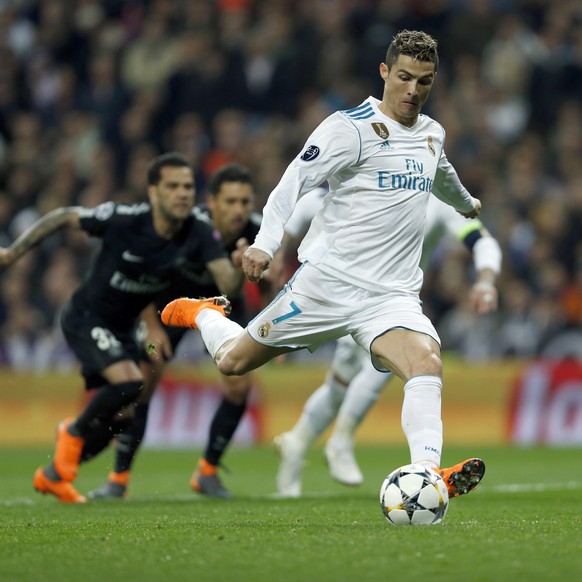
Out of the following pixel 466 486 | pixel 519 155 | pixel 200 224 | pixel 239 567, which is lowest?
pixel 239 567

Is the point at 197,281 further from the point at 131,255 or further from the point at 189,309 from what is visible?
the point at 189,309

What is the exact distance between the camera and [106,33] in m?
19.5

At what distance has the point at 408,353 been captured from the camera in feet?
20.5

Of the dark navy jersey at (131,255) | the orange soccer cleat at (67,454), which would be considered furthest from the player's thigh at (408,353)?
the orange soccer cleat at (67,454)

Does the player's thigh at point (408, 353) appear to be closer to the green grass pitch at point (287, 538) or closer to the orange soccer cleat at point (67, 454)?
the green grass pitch at point (287, 538)

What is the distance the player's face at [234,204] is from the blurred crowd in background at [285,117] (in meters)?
5.71

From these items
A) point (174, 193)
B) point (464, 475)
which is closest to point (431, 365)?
point (464, 475)

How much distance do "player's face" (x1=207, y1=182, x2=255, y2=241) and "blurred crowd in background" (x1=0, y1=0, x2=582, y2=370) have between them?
18.7ft

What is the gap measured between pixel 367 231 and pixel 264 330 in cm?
72

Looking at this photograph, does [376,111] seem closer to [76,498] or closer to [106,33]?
[76,498]

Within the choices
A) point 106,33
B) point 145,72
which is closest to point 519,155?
point 145,72

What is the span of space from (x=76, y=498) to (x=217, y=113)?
31.0 ft

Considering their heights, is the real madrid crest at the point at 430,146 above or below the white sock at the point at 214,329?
above

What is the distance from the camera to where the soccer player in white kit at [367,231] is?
20.8 ft
